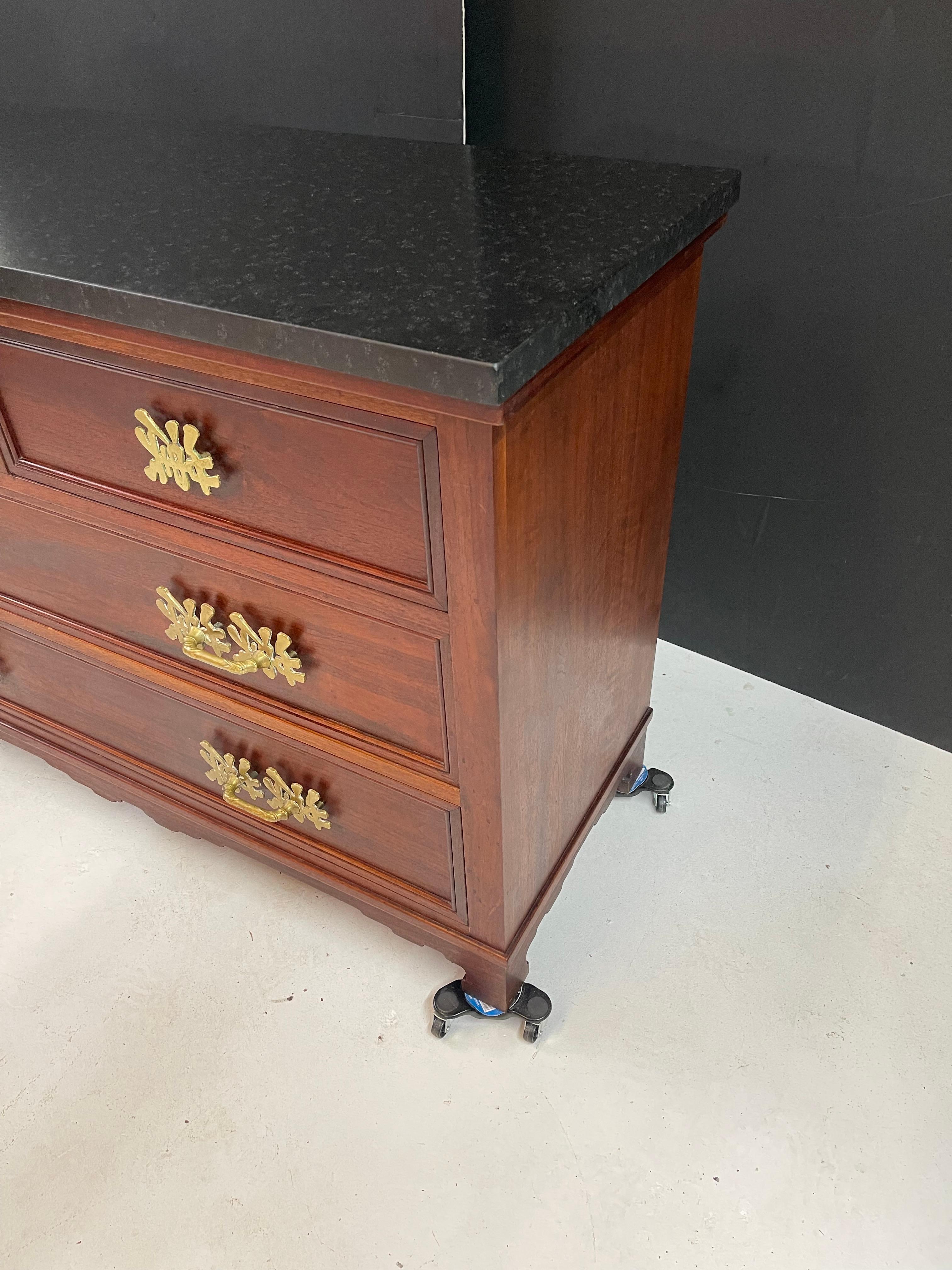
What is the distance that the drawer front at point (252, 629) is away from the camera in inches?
35.4

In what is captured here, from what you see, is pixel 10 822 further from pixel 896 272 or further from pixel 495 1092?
pixel 896 272

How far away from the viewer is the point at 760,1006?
1.16 m

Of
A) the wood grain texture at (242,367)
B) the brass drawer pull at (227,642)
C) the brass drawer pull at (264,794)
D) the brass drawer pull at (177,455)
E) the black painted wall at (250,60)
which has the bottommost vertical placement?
the brass drawer pull at (264,794)

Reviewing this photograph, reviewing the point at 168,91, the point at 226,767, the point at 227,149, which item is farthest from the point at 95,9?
the point at 226,767

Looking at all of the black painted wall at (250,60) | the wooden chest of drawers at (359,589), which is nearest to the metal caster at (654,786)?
the wooden chest of drawers at (359,589)

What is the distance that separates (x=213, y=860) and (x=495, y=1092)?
52 centimetres

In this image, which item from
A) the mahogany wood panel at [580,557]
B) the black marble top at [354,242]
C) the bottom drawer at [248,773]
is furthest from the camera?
the bottom drawer at [248,773]

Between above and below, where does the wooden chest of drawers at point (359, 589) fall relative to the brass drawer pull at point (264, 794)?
above

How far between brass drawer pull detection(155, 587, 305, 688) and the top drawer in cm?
10

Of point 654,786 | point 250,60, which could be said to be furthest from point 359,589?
point 250,60

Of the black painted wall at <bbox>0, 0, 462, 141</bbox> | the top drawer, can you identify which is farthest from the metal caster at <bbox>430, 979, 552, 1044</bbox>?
the black painted wall at <bbox>0, 0, 462, 141</bbox>

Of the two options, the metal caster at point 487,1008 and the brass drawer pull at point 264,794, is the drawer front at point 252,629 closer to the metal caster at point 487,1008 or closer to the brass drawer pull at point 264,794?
the brass drawer pull at point 264,794

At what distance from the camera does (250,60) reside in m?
1.44

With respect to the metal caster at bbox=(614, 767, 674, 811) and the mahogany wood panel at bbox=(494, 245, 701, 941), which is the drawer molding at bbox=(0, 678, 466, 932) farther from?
the metal caster at bbox=(614, 767, 674, 811)
